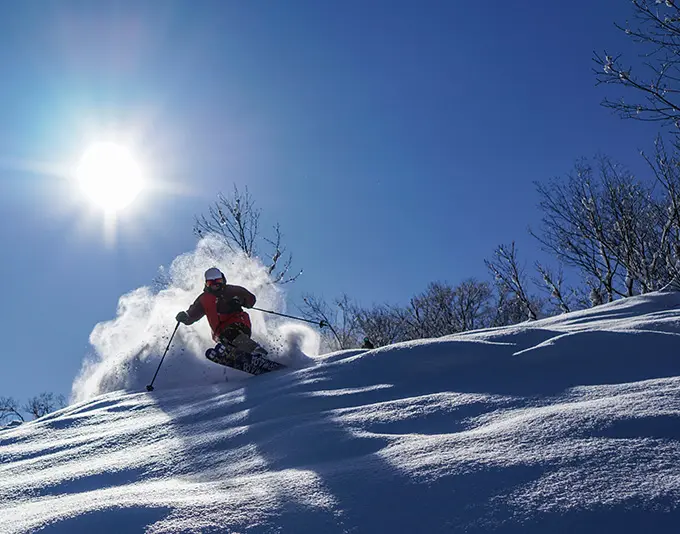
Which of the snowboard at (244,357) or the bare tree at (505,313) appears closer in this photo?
the snowboard at (244,357)

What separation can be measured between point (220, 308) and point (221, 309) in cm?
2

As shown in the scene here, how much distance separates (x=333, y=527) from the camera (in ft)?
6.15

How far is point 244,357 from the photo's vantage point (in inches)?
257

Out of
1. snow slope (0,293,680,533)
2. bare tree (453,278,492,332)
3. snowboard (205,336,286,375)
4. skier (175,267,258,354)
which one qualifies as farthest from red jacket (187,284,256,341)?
bare tree (453,278,492,332)

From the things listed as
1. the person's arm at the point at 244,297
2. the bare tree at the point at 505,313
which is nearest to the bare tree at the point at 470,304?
the bare tree at the point at 505,313

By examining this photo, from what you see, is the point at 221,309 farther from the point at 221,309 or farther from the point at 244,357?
the point at 244,357

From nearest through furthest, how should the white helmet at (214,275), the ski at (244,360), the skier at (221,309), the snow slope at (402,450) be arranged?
the snow slope at (402,450)
the ski at (244,360)
the skier at (221,309)
the white helmet at (214,275)

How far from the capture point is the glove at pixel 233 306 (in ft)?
24.3

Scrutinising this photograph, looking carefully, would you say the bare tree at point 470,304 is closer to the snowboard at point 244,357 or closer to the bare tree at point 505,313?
the bare tree at point 505,313

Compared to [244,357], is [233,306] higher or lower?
higher

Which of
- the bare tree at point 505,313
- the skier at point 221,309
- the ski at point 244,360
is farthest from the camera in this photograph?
the bare tree at point 505,313

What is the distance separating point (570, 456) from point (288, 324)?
22.0 ft

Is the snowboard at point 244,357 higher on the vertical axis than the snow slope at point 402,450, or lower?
higher

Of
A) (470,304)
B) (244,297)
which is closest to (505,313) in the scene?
(470,304)
